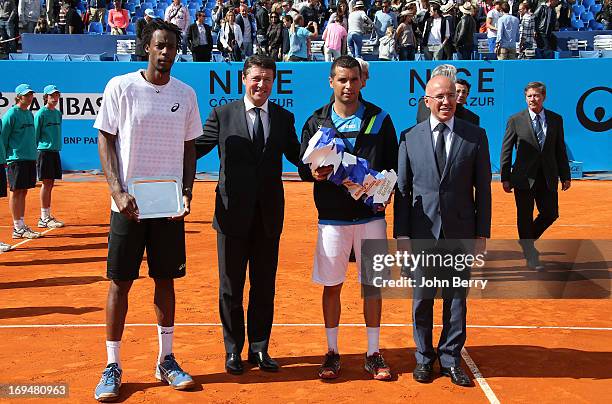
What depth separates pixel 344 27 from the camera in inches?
824

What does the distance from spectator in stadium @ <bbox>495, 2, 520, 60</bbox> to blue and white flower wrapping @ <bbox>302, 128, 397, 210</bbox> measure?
15.5 meters

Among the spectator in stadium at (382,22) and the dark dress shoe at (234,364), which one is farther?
the spectator in stadium at (382,22)

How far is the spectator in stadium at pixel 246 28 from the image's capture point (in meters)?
20.8

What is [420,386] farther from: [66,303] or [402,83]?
[402,83]

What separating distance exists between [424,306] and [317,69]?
46.0 ft

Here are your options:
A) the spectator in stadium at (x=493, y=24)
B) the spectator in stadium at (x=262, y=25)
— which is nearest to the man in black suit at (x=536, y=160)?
the spectator in stadium at (x=493, y=24)

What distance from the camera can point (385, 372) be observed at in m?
6.09

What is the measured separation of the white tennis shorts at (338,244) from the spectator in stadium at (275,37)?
15.1 metres

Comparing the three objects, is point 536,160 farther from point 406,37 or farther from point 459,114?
point 406,37

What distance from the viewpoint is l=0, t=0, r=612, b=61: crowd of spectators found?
20.4 metres

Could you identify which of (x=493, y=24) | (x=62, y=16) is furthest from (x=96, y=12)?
(x=493, y=24)

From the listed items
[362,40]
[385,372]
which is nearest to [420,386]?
[385,372]

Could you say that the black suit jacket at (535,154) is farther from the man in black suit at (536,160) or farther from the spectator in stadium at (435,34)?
the spectator in stadium at (435,34)

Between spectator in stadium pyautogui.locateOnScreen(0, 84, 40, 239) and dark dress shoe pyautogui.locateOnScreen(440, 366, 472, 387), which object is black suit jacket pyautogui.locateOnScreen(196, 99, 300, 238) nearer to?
dark dress shoe pyautogui.locateOnScreen(440, 366, 472, 387)
